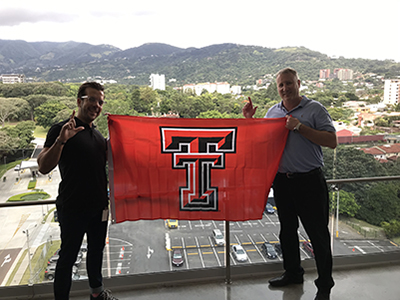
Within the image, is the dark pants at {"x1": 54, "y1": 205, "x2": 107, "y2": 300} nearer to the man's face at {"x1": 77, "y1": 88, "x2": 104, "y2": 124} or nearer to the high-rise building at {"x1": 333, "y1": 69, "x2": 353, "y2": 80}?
the man's face at {"x1": 77, "y1": 88, "x2": 104, "y2": 124}

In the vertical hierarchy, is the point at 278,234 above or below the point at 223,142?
below

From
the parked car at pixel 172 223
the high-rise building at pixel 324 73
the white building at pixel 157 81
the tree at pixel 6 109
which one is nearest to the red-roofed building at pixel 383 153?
the parked car at pixel 172 223

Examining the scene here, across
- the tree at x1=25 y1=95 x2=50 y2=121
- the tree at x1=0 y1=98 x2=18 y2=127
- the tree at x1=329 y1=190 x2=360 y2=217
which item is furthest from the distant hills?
the tree at x1=329 y1=190 x2=360 y2=217

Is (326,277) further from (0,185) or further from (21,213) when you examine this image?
(0,185)

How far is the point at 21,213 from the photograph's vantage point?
2232mm

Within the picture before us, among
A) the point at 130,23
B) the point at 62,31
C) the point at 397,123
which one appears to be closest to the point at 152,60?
the point at 130,23

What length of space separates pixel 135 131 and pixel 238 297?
1.41 m

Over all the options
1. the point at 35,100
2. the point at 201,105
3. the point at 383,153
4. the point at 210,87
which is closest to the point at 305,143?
the point at 383,153

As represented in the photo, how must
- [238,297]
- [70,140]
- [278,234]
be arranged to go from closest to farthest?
[70,140] < [238,297] < [278,234]

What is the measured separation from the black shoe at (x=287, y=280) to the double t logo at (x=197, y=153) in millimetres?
821

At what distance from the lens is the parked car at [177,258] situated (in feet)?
7.75

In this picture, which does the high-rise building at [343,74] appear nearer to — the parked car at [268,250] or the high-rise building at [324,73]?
the high-rise building at [324,73]

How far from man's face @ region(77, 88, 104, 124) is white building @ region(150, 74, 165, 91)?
23.4 meters

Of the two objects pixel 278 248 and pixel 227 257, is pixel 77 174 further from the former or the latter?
pixel 278 248
